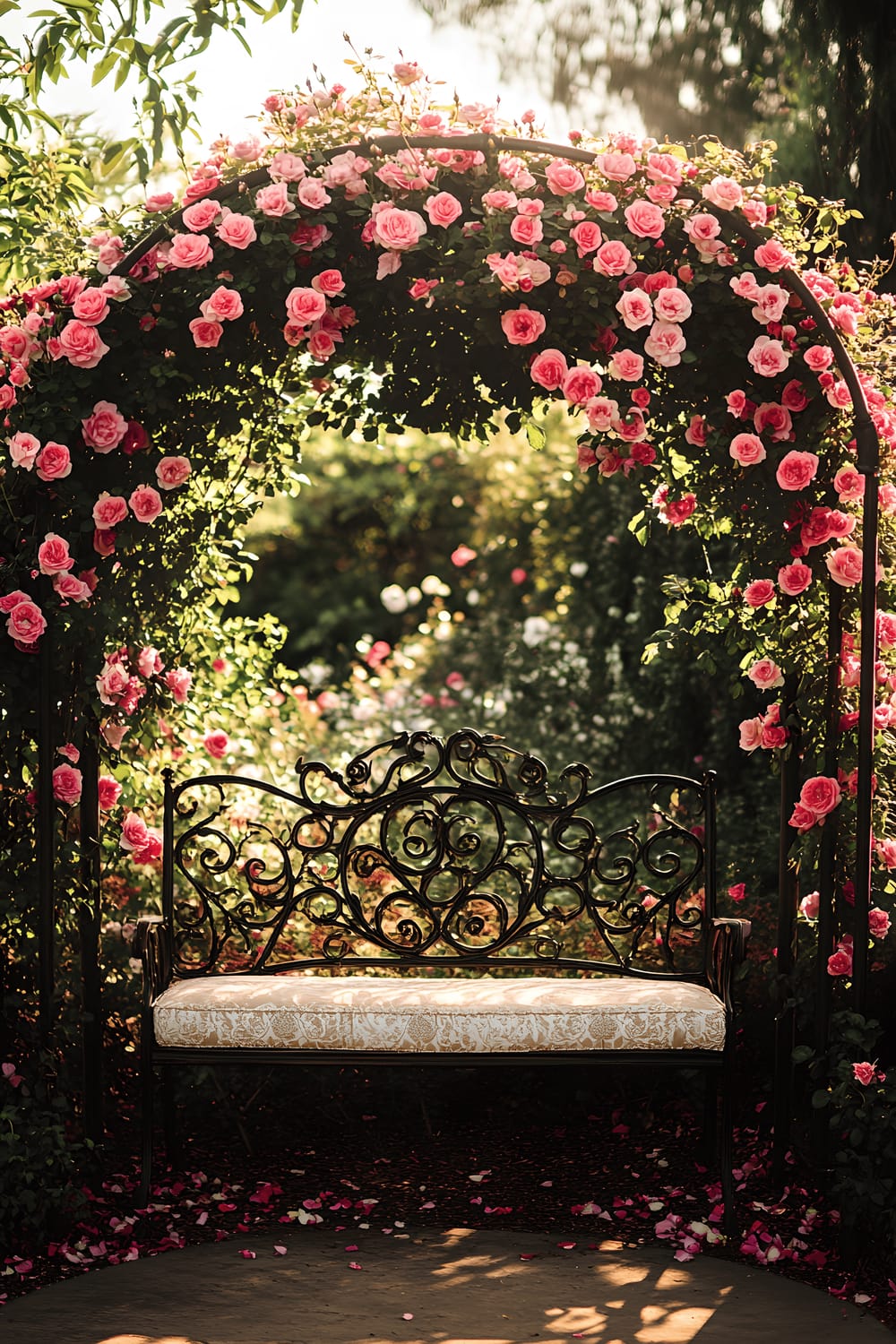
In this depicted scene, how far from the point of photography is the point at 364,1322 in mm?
2748

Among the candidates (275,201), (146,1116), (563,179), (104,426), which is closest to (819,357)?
(563,179)

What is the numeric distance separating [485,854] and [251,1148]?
157 cm

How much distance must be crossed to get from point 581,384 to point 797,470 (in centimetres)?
55

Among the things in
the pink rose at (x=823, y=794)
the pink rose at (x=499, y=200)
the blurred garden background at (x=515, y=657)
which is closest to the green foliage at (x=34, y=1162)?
the blurred garden background at (x=515, y=657)

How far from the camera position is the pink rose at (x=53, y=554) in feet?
10.3

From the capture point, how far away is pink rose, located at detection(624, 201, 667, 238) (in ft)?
10.2

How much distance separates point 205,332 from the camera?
3.16m

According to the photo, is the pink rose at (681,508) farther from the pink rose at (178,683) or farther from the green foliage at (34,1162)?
the green foliage at (34,1162)

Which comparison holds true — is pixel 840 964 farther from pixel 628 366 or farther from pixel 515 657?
pixel 515 657

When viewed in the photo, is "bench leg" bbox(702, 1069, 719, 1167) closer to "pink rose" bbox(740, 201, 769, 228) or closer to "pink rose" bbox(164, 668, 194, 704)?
"pink rose" bbox(164, 668, 194, 704)

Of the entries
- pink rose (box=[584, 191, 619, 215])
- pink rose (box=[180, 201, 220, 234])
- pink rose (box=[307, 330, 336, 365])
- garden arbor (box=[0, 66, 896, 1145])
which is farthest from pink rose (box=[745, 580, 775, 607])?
pink rose (box=[180, 201, 220, 234])

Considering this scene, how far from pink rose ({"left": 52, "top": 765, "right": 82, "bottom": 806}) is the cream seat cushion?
558mm

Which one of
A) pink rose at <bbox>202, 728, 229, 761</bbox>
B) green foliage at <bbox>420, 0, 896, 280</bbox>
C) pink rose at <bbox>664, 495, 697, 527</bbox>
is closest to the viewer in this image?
pink rose at <bbox>664, 495, 697, 527</bbox>

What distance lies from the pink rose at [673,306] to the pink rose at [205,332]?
102 centimetres
